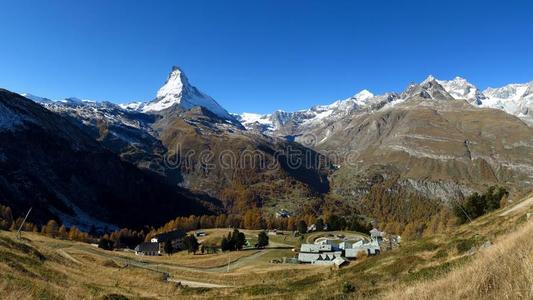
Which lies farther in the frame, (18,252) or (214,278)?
(214,278)

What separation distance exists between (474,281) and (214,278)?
198 ft

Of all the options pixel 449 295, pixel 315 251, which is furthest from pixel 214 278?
pixel 315 251

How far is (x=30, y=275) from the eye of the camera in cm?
3102

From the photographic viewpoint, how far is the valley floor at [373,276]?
33.4ft

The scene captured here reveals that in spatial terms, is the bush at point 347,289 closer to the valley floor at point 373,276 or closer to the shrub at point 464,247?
the valley floor at point 373,276

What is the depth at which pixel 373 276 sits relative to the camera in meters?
31.8

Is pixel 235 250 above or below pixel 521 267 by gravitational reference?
below

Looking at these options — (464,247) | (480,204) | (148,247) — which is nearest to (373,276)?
(464,247)

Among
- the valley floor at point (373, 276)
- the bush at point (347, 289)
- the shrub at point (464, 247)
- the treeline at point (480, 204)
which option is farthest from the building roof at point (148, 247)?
the bush at point (347, 289)

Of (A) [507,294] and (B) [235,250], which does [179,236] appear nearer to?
(B) [235,250]

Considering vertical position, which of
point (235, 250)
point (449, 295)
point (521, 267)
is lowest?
point (235, 250)

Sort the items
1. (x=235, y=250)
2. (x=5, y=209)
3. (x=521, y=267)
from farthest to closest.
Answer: (x=5, y=209) < (x=235, y=250) < (x=521, y=267)

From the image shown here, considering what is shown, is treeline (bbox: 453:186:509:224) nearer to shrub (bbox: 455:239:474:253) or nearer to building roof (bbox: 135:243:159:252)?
shrub (bbox: 455:239:474:253)

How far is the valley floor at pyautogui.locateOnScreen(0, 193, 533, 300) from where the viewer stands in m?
10.2
